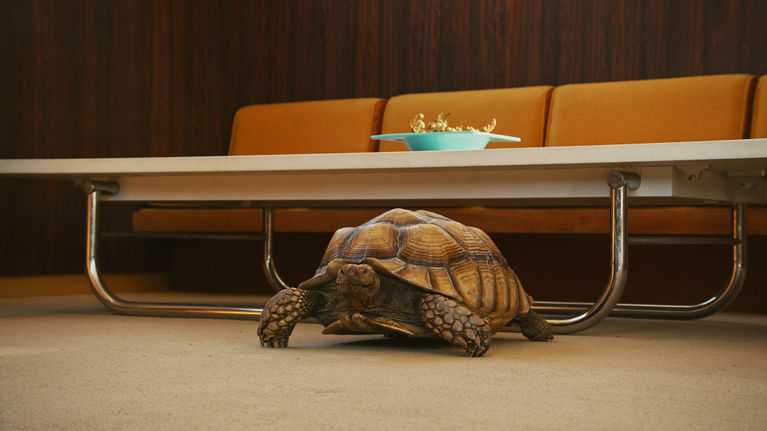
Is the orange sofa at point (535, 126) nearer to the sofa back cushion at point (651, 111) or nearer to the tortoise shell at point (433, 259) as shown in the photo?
the sofa back cushion at point (651, 111)

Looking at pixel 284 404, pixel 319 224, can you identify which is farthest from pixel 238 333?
pixel 319 224

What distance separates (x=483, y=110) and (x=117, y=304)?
6.11 feet

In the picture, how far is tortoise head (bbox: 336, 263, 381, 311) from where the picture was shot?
1851 millimetres

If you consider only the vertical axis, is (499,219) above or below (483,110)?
below

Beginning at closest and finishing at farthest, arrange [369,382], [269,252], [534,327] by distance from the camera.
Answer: [369,382] < [534,327] < [269,252]

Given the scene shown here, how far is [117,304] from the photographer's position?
9.36 feet

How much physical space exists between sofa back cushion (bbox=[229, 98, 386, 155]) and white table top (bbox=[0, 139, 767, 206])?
1448 millimetres

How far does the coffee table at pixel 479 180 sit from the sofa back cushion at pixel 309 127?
4.27ft

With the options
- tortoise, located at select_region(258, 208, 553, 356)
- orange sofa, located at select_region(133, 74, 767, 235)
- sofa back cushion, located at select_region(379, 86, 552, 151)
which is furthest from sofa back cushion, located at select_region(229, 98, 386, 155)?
tortoise, located at select_region(258, 208, 553, 356)

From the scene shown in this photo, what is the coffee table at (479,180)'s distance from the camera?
2201 millimetres

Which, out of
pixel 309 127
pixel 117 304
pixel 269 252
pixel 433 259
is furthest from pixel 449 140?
pixel 309 127

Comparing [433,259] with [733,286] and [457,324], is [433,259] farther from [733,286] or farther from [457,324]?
[733,286]

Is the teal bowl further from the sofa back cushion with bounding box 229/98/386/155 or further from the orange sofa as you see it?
the sofa back cushion with bounding box 229/98/386/155

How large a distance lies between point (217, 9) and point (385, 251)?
131 inches
